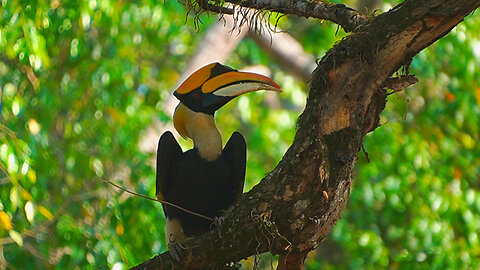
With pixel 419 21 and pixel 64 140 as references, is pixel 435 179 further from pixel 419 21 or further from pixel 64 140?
pixel 419 21

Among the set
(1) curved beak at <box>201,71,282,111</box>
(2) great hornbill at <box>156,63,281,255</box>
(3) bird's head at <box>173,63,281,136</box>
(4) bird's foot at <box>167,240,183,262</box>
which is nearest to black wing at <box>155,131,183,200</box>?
(2) great hornbill at <box>156,63,281,255</box>

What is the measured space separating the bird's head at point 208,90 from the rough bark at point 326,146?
0.70 metres

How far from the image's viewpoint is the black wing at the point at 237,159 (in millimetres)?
3854

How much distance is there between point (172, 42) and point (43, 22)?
3410mm

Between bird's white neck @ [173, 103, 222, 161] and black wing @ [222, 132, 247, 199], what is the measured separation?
Result: 0.20 ft

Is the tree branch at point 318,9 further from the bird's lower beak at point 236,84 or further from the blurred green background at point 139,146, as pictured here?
the blurred green background at point 139,146

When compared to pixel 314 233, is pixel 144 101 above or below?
above

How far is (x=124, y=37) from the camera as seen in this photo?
6.91m

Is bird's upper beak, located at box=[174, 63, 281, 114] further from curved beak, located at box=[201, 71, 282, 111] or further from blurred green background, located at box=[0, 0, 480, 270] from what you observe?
blurred green background, located at box=[0, 0, 480, 270]

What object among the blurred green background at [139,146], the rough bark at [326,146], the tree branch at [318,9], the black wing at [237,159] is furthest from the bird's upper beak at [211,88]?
the blurred green background at [139,146]

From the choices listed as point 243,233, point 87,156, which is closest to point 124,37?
point 87,156

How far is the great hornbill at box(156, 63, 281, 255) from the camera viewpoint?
3.81 metres

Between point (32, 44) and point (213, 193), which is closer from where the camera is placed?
point (213, 193)

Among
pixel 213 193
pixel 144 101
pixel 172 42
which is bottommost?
pixel 213 193
